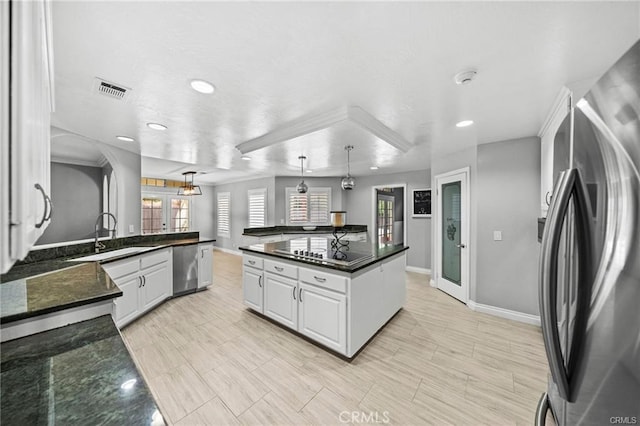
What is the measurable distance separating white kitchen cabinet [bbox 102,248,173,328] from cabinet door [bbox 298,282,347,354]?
1.96m

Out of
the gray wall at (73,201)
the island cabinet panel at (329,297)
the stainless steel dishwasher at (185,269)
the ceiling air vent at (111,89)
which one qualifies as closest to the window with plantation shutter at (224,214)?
the gray wall at (73,201)

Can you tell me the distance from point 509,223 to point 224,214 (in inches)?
301

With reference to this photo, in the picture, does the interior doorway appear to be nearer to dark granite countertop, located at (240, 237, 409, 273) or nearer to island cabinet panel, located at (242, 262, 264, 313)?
dark granite countertop, located at (240, 237, 409, 273)

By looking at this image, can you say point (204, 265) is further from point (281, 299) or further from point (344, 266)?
point (344, 266)

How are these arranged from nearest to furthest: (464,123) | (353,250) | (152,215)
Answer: (464,123) → (353,250) → (152,215)

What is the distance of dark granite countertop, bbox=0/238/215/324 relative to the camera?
1.09 meters

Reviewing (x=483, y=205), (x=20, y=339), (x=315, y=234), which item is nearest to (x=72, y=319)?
(x=20, y=339)

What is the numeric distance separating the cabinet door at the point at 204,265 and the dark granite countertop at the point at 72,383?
10.7ft

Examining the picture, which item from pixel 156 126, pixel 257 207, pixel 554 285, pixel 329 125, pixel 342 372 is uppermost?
pixel 156 126

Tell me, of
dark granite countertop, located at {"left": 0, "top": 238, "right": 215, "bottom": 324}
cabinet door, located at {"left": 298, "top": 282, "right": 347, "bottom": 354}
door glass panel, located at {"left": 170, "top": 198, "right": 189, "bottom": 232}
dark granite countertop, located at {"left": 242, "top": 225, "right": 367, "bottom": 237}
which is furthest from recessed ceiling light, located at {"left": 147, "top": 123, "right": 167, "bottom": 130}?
door glass panel, located at {"left": 170, "top": 198, "right": 189, "bottom": 232}

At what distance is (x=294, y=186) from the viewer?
6.58 metres

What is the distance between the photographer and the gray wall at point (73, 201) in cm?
398

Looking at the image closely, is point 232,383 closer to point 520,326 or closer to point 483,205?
point 520,326

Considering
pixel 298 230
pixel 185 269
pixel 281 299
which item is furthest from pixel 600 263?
pixel 298 230
